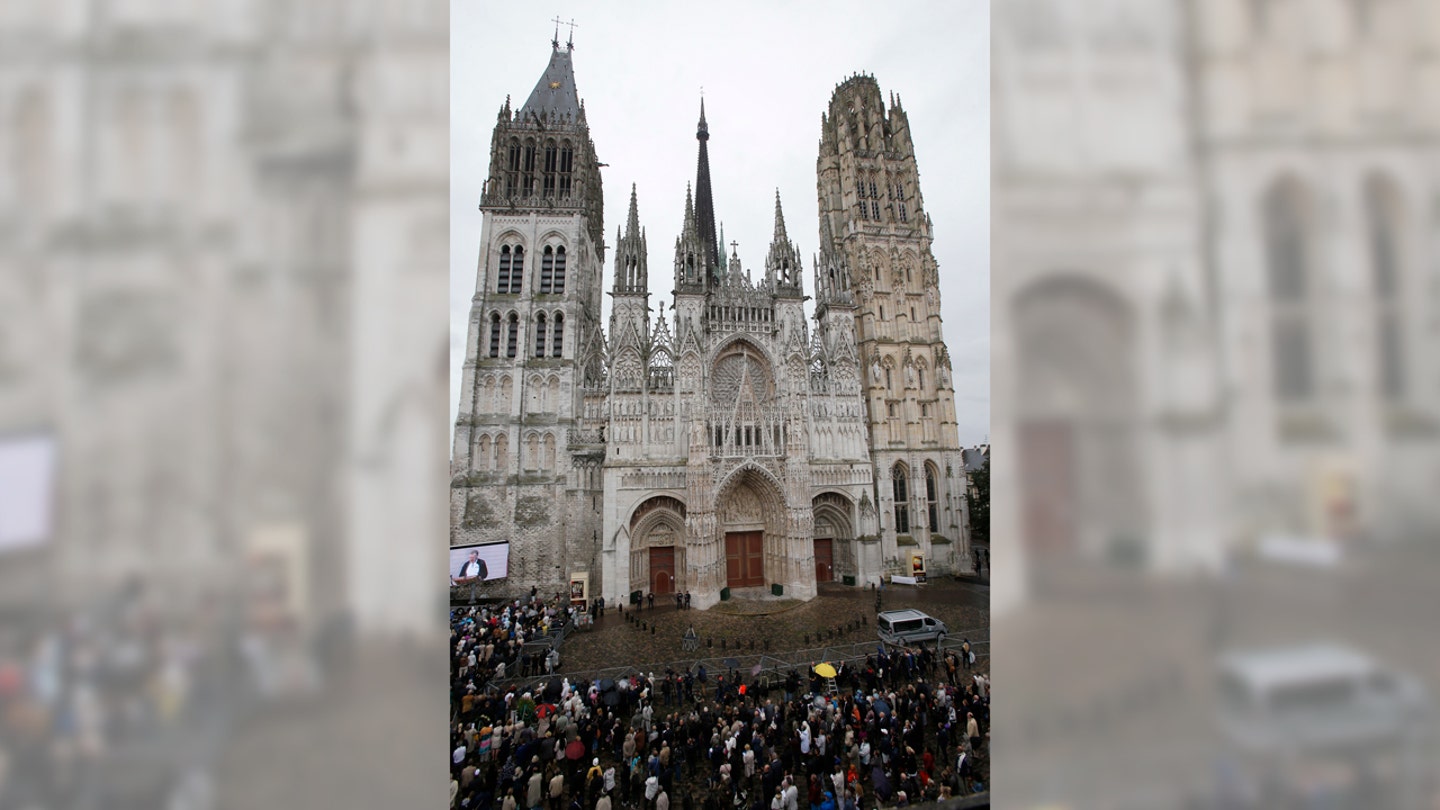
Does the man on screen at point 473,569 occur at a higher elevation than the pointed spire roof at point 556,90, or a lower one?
lower

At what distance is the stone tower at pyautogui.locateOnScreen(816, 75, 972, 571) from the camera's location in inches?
1047

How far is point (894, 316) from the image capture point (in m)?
28.6

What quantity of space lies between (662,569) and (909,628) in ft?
37.8

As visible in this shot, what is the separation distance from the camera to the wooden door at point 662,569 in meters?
23.8

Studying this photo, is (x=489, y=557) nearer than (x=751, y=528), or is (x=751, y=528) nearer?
(x=489, y=557)

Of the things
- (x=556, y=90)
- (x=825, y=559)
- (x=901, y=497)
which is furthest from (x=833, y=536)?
(x=556, y=90)

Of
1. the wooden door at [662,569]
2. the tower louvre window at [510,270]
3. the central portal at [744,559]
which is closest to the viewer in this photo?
the wooden door at [662,569]

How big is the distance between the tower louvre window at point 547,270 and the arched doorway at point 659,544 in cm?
1199
